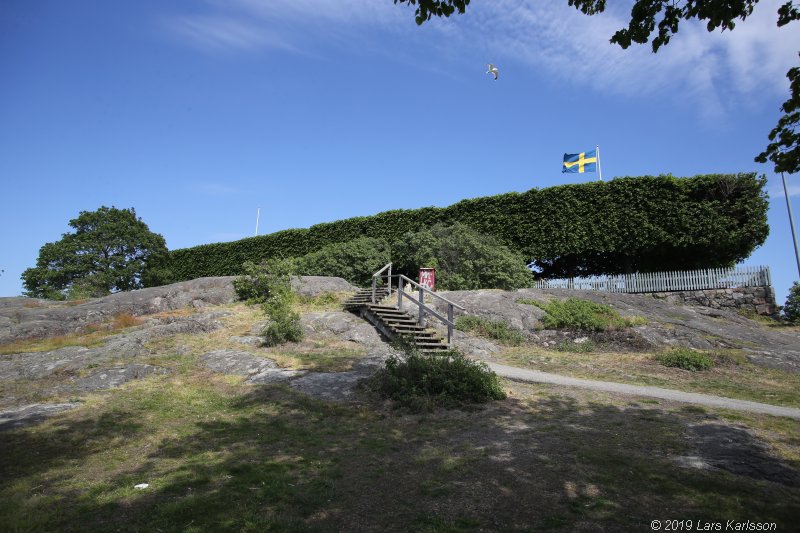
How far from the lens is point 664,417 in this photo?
6859mm

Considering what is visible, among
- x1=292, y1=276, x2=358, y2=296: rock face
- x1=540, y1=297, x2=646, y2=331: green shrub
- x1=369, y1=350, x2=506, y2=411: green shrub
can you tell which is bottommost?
Answer: x1=369, y1=350, x2=506, y2=411: green shrub

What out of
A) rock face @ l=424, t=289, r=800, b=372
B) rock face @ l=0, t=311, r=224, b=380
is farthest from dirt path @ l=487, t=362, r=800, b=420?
rock face @ l=0, t=311, r=224, b=380

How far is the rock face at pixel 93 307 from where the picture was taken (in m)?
14.6

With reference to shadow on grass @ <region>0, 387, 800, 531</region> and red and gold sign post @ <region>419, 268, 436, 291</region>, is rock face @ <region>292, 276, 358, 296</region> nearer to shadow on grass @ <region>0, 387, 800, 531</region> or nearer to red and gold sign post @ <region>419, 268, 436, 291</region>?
red and gold sign post @ <region>419, 268, 436, 291</region>

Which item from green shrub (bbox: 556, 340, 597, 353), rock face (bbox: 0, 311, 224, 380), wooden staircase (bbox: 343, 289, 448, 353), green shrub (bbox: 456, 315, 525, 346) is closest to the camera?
rock face (bbox: 0, 311, 224, 380)

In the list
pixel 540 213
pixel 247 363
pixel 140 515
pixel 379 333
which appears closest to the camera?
pixel 140 515

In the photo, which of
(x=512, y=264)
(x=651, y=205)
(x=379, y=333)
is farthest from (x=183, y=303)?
(x=651, y=205)

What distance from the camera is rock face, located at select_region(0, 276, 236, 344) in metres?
14.6

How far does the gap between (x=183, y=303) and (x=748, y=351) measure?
19068mm

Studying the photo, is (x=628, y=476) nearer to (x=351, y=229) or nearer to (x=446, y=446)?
(x=446, y=446)

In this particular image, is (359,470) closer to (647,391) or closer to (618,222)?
(647,391)

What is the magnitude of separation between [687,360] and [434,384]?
693cm

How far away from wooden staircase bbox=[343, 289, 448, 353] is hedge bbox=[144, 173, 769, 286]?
11645mm

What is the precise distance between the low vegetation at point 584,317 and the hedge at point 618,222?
28.3 ft
